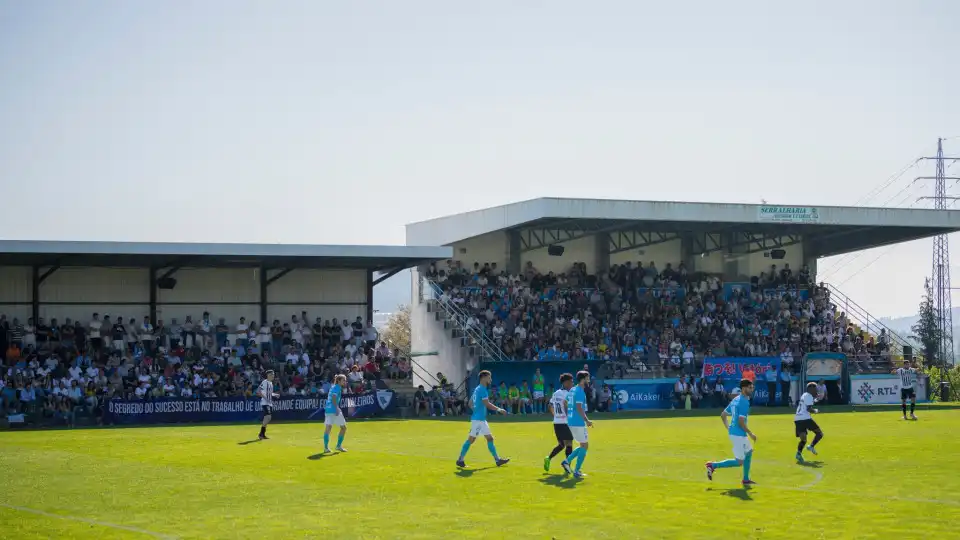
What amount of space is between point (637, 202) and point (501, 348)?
28.8ft

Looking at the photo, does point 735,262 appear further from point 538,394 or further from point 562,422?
point 562,422

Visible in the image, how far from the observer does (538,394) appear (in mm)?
44688

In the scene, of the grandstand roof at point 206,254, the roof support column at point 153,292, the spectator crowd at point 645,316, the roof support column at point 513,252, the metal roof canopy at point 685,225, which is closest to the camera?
the grandstand roof at point 206,254

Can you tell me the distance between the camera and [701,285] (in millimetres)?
55594

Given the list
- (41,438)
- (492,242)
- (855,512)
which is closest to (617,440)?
(855,512)

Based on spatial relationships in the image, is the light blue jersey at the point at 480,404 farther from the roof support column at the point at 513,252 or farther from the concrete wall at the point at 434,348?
the roof support column at the point at 513,252

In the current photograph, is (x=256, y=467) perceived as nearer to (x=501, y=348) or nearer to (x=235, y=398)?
(x=235, y=398)

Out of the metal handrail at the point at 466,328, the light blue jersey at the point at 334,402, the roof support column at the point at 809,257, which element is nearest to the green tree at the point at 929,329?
the roof support column at the point at 809,257

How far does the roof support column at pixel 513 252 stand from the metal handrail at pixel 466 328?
14.1 feet

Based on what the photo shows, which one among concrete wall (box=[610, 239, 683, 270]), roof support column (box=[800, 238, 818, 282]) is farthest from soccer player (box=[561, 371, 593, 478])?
roof support column (box=[800, 238, 818, 282])

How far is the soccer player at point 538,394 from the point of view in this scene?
146 feet

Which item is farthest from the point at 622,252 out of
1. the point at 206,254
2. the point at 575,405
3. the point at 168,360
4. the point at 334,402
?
the point at 575,405

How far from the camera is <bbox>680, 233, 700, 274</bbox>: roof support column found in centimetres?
5719

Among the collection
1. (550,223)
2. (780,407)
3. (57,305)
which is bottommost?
(780,407)
